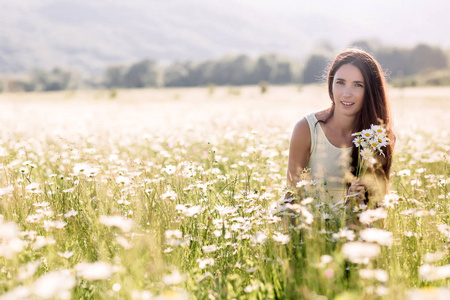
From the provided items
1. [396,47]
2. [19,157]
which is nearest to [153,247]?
[19,157]

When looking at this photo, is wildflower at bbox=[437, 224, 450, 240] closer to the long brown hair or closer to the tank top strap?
the long brown hair

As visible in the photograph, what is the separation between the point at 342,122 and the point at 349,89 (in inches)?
13.5

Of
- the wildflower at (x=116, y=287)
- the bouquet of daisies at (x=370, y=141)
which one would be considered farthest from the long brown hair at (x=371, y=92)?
the wildflower at (x=116, y=287)

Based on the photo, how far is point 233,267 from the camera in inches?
104

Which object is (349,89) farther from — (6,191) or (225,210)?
(6,191)

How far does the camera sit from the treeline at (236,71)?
270 feet

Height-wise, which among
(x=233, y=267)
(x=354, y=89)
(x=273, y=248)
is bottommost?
(x=233, y=267)

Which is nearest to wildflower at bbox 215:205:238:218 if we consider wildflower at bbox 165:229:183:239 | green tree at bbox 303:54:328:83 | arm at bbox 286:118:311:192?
wildflower at bbox 165:229:183:239

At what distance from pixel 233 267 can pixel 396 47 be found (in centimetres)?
9157

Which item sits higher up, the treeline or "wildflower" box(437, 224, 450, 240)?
the treeline

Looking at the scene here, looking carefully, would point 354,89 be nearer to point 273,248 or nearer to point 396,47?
point 273,248

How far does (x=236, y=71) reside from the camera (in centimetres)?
9106

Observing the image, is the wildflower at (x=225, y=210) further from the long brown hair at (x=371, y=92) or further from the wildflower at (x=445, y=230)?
the long brown hair at (x=371, y=92)

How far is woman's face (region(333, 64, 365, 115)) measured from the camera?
12.0 ft
